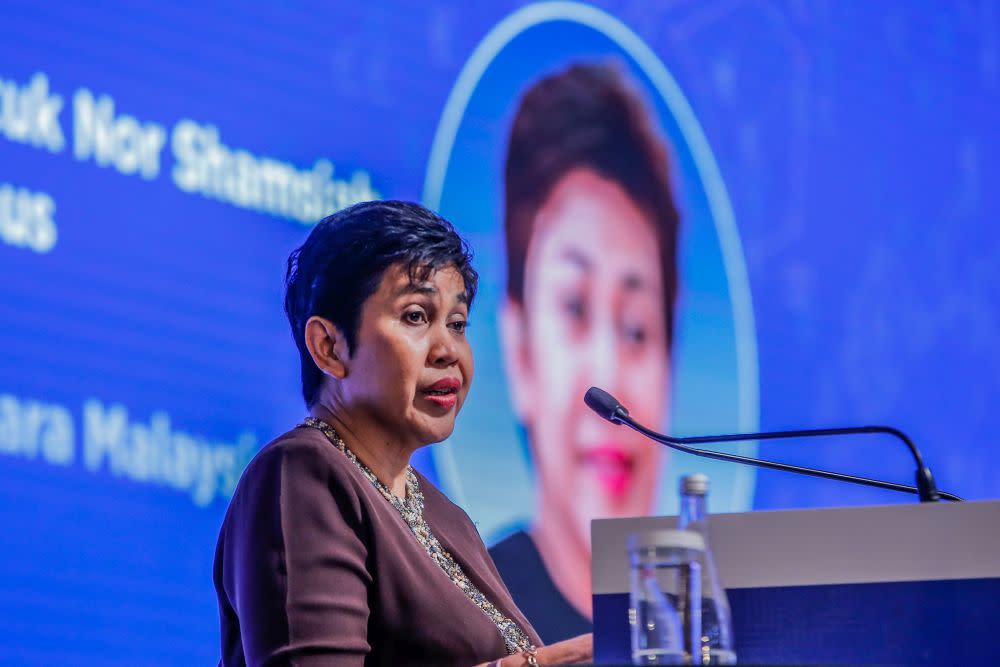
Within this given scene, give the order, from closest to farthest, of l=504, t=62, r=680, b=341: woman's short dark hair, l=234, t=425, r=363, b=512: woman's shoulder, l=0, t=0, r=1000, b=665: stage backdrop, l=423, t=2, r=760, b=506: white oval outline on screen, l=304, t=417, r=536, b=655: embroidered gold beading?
1. l=234, t=425, r=363, b=512: woman's shoulder
2. l=304, t=417, r=536, b=655: embroidered gold beading
3. l=0, t=0, r=1000, b=665: stage backdrop
4. l=504, t=62, r=680, b=341: woman's short dark hair
5. l=423, t=2, r=760, b=506: white oval outline on screen

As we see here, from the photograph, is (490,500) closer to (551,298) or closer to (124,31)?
(551,298)

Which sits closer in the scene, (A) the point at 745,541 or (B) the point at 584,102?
(A) the point at 745,541

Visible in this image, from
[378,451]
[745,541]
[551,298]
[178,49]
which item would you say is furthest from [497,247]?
[745,541]

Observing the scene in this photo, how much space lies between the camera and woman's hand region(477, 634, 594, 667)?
6.29 ft

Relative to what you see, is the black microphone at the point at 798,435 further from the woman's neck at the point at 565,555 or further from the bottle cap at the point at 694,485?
the woman's neck at the point at 565,555

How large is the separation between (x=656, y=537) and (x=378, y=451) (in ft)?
2.93

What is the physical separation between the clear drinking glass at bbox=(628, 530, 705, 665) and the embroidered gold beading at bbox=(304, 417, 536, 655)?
64 cm

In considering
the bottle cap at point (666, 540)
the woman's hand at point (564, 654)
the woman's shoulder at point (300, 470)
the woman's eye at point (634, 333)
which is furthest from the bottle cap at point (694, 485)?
the woman's eye at point (634, 333)

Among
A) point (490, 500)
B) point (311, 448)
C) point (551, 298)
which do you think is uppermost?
point (551, 298)

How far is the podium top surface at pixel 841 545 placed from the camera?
66.3 inches

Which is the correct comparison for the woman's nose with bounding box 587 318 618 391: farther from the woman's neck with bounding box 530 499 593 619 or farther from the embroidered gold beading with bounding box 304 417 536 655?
the embroidered gold beading with bounding box 304 417 536 655

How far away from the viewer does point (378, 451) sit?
7.45 ft

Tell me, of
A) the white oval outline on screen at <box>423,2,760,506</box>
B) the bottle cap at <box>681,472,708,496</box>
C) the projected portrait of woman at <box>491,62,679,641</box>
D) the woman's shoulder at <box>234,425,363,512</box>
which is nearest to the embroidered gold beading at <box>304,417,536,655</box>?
the woman's shoulder at <box>234,425,363,512</box>

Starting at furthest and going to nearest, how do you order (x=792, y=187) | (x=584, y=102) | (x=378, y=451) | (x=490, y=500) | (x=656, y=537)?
(x=792, y=187)
(x=584, y=102)
(x=490, y=500)
(x=378, y=451)
(x=656, y=537)
